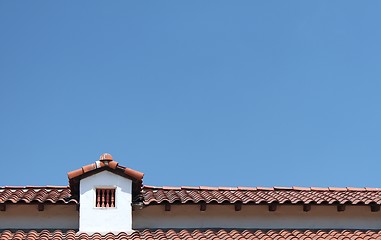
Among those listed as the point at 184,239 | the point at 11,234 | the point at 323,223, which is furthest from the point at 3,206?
the point at 323,223

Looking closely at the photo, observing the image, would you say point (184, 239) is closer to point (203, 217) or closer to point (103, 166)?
point (203, 217)

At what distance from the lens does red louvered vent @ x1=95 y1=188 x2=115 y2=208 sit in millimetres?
15708

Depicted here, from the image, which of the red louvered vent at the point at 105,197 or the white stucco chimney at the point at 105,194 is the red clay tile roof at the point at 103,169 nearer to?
the white stucco chimney at the point at 105,194

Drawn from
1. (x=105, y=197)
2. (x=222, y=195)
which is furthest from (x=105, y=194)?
(x=222, y=195)

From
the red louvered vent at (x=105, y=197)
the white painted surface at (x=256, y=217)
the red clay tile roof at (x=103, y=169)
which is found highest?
the red clay tile roof at (x=103, y=169)

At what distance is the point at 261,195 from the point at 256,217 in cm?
77

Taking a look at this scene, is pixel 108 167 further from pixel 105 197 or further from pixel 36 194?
pixel 36 194

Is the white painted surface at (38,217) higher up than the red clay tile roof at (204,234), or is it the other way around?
the white painted surface at (38,217)

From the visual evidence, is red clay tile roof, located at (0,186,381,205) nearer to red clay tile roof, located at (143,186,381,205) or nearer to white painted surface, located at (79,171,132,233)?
red clay tile roof, located at (143,186,381,205)

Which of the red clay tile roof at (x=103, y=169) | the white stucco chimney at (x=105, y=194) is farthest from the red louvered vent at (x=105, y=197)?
the red clay tile roof at (x=103, y=169)

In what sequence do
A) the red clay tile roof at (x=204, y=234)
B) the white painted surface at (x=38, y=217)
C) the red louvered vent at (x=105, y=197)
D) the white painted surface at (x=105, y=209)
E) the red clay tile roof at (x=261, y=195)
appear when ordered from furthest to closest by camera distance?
the red clay tile roof at (x=261, y=195) < the red louvered vent at (x=105, y=197) < the white painted surface at (x=38, y=217) < the white painted surface at (x=105, y=209) < the red clay tile roof at (x=204, y=234)

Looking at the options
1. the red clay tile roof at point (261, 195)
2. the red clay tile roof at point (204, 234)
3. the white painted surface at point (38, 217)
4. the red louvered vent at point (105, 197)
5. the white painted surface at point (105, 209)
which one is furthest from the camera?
the red clay tile roof at point (261, 195)

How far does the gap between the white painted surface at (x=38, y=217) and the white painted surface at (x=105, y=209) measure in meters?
0.32

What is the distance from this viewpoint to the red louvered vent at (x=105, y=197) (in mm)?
15708
